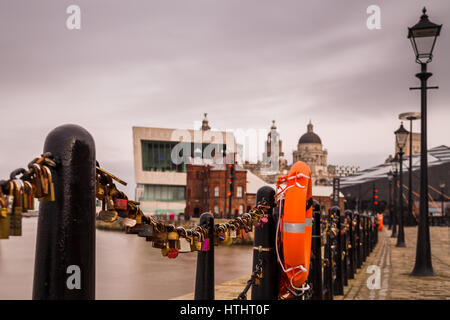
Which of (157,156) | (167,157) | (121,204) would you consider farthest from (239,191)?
(121,204)

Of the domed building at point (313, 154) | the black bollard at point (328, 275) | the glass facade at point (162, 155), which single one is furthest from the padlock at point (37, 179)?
the domed building at point (313, 154)

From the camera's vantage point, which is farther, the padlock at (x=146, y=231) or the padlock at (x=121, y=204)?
the padlock at (x=146, y=231)

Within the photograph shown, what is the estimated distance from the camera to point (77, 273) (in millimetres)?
1641

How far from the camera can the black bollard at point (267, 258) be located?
3.46 meters

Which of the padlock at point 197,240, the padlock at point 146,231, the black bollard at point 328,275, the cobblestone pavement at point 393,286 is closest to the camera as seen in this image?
the padlock at point 146,231

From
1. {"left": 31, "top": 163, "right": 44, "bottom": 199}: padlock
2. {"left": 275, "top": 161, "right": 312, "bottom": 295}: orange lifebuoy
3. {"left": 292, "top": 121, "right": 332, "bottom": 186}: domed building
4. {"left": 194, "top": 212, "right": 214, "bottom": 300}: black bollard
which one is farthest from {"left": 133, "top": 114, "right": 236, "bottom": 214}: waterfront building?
{"left": 292, "top": 121, "right": 332, "bottom": 186}: domed building

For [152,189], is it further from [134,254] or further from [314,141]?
[314,141]

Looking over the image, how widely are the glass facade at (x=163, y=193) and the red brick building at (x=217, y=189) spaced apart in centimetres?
1094

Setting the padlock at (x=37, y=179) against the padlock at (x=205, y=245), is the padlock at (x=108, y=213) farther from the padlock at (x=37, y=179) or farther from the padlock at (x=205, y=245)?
the padlock at (x=205, y=245)

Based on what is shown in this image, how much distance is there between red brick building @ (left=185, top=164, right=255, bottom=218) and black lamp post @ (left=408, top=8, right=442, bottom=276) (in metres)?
48.7

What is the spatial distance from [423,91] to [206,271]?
9694 millimetres

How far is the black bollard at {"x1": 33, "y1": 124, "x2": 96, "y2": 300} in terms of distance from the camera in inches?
63.3

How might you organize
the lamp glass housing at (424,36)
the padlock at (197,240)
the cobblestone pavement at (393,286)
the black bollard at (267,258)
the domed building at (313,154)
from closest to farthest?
the padlock at (197,240) → the black bollard at (267,258) → the cobblestone pavement at (393,286) → the lamp glass housing at (424,36) → the domed building at (313,154)

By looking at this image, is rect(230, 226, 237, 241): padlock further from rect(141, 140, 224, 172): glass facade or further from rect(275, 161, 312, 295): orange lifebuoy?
rect(141, 140, 224, 172): glass facade
